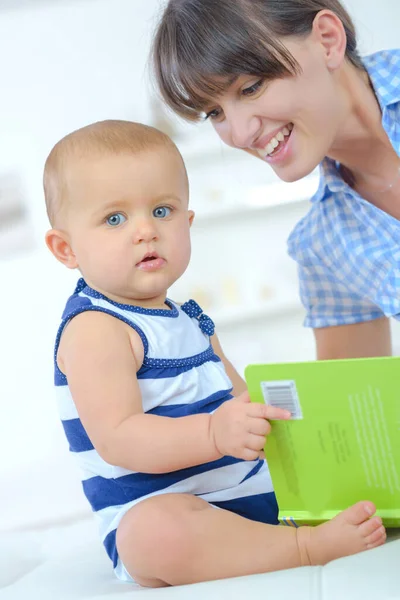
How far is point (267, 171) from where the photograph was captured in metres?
2.80

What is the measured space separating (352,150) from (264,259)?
4.00ft

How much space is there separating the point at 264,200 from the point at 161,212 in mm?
1694

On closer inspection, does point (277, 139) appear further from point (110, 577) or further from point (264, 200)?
point (264, 200)

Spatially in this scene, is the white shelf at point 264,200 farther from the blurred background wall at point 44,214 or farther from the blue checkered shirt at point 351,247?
the blue checkered shirt at point 351,247

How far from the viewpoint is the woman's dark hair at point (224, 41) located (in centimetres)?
129

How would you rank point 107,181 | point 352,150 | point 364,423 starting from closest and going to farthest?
point 364,423
point 107,181
point 352,150

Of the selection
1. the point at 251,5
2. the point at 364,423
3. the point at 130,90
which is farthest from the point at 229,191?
the point at 364,423

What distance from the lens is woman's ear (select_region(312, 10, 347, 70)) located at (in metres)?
1.37

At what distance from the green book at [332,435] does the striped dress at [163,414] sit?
13cm

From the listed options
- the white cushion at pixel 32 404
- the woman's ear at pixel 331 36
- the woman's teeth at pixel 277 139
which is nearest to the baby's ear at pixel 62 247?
the woman's teeth at pixel 277 139

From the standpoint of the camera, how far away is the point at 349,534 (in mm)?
967

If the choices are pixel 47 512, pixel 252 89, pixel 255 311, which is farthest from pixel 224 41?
pixel 255 311

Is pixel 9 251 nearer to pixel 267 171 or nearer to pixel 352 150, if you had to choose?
pixel 267 171

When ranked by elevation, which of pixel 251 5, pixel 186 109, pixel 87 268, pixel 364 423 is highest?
pixel 251 5
